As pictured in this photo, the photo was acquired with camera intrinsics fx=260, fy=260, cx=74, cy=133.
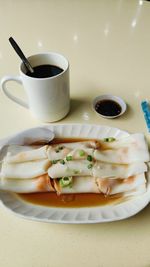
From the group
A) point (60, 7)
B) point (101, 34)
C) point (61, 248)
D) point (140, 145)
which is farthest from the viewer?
point (60, 7)

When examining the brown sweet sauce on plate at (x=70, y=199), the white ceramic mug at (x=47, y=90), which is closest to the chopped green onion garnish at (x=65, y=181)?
the brown sweet sauce on plate at (x=70, y=199)

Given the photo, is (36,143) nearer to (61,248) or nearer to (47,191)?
(47,191)

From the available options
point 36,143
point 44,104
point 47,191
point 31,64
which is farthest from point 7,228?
point 31,64

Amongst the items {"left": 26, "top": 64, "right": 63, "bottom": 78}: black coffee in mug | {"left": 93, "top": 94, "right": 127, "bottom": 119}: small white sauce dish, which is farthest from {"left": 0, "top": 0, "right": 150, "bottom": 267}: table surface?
{"left": 26, "top": 64, "right": 63, "bottom": 78}: black coffee in mug

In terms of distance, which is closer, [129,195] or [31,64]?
[129,195]

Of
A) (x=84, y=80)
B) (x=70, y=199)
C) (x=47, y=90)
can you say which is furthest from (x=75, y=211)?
(x=84, y=80)

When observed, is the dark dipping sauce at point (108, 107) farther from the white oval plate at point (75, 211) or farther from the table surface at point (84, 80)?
the white oval plate at point (75, 211)

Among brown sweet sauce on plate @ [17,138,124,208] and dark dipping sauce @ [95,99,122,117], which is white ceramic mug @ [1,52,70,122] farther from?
brown sweet sauce on plate @ [17,138,124,208]

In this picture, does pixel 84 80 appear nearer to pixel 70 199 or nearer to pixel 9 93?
pixel 9 93
